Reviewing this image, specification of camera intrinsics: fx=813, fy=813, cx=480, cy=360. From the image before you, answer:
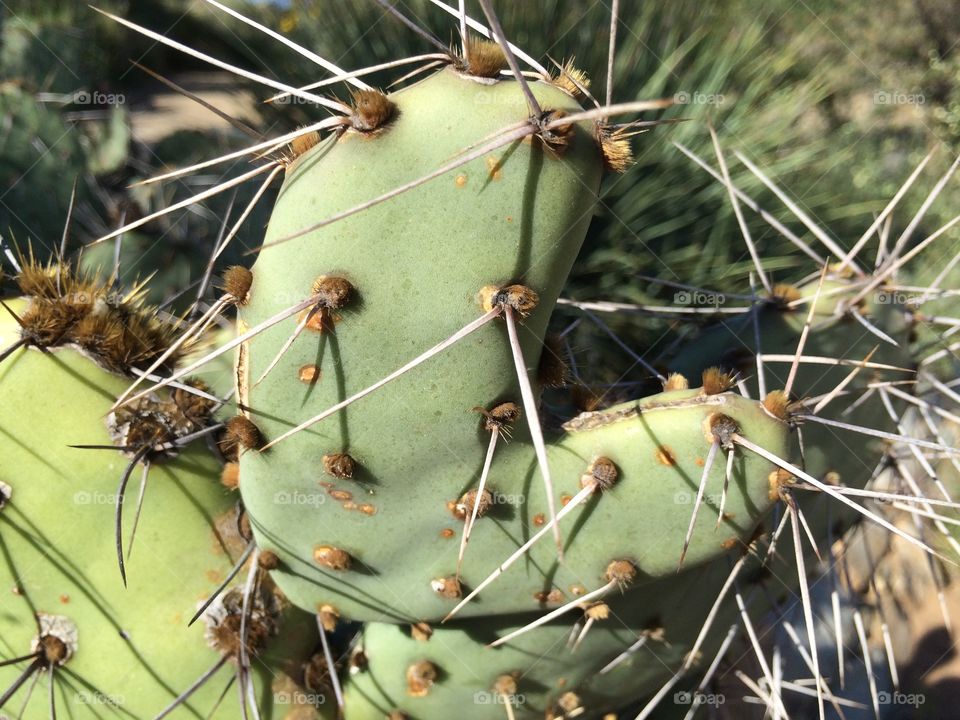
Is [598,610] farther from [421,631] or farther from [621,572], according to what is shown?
[421,631]

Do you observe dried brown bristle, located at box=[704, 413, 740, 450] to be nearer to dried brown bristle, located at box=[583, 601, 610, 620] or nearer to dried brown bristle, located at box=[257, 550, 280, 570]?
dried brown bristle, located at box=[583, 601, 610, 620]

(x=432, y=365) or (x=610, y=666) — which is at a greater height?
(x=432, y=365)

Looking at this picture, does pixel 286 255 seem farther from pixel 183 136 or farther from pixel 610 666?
pixel 183 136

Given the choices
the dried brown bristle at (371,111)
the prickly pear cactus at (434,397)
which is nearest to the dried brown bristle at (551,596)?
the prickly pear cactus at (434,397)

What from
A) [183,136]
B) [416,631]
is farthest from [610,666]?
[183,136]

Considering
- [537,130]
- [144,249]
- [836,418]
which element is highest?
[537,130]
